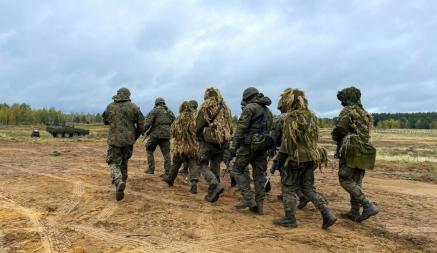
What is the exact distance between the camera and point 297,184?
759 cm

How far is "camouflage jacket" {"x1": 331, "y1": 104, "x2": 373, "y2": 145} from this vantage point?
7.96 m

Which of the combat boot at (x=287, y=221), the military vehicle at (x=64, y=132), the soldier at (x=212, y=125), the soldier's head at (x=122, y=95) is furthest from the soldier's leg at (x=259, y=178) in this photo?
the military vehicle at (x=64, y=132)

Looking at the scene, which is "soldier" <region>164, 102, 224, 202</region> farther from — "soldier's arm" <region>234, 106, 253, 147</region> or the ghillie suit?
"soldier's arm" <region>234, 106, 253, 147</region>

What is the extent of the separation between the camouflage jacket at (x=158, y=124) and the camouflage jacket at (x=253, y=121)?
380cm

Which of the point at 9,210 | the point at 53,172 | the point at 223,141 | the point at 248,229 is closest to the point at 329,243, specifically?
the point at 248,229

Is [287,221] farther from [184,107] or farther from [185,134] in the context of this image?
[184,107]

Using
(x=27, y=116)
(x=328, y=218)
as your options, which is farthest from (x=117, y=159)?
(x=27, y=116)

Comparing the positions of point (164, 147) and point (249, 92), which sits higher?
point (249, 92)

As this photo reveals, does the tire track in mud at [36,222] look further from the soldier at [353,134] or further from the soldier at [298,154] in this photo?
the soldier at [353,134]

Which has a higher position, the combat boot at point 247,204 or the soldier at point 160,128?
the soldier at point 160,128

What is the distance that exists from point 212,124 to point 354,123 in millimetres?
2744

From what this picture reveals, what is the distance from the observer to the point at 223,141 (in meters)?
9.38

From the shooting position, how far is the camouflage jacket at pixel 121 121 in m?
8.91

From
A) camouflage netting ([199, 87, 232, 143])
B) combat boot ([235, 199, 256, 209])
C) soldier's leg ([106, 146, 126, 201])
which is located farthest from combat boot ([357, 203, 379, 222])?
soldier's leg ([106, 146, 126, 201])
